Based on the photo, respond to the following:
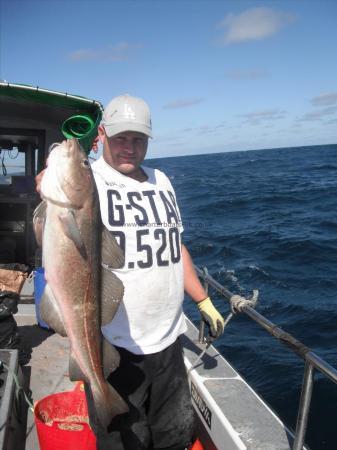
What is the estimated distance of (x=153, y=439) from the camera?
112 inches

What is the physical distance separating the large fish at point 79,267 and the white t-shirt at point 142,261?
208 mm

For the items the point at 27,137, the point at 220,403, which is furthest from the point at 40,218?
the point at 27,137

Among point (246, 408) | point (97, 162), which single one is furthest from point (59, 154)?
point (246, 408)

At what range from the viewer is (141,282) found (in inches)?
101

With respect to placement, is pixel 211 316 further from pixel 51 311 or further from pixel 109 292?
pixel 51 311

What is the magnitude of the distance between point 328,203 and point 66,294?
65.1 ft

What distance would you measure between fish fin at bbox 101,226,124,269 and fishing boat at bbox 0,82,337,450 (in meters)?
1.16

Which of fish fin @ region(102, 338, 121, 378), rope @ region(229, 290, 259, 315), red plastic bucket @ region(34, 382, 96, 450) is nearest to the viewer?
fish fin @ region(102, 338, 121, 378)

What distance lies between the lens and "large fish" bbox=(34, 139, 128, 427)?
2191 millimetres

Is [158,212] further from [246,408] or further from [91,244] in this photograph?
[246,408]

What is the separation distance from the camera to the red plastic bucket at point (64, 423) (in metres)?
3.01

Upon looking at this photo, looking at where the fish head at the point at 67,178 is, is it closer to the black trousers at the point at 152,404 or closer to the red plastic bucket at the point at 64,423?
the black trousers at the point at 152,404

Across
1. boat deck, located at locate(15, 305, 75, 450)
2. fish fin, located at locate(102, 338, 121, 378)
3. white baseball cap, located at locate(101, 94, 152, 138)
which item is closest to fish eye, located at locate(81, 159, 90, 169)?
white baseball cap, located at locate(101, 94, 152, 138)

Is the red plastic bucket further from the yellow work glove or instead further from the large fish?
the yellow work glove
